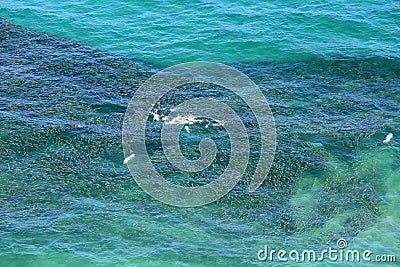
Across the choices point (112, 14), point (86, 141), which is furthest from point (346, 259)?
point (112, 14)

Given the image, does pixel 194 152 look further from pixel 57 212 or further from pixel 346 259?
pixel 346 259

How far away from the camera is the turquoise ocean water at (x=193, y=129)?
44344 mm

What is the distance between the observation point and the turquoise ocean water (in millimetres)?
44344

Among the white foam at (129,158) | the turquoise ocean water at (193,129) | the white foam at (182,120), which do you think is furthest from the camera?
A: the white foam at (182,120)

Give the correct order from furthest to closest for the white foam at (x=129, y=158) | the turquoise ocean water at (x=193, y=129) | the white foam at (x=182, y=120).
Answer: the white foam at (x=182, y=120), the white foam at (x=129, y=158), the turquoise ocean water at (x=193, y=129)

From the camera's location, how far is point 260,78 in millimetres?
66500

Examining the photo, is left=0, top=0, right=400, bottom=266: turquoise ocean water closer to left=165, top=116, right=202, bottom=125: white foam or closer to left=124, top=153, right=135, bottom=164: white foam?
left=124, top=153, right=135, bottom=164: white foam

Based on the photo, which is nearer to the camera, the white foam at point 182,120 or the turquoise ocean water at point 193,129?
the turquoise ocean water at point 193,129

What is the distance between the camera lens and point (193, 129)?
57.5 metres

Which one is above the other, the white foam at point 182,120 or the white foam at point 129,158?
the white foam at point 182,120

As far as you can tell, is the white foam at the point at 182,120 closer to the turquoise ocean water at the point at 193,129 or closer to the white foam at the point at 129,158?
the turquoise ocean water at the point at 193,129

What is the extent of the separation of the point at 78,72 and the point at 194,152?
21111mm

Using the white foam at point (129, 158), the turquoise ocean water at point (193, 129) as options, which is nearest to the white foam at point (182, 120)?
the turquoise ocean water at point (193, 129)

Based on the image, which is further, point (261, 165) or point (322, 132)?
point (322, 132)
